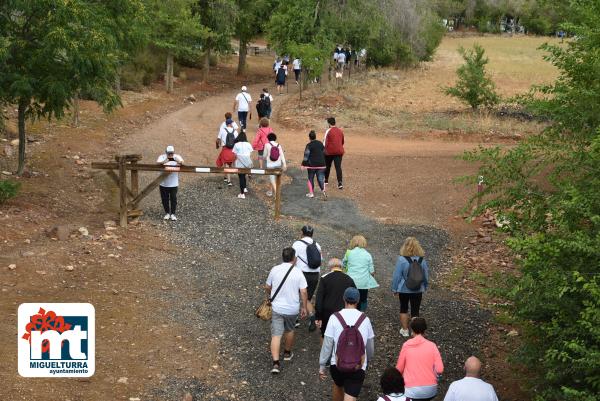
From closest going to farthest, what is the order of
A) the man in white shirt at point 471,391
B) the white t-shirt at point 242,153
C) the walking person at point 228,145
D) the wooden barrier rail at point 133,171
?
the man in white shirt at point 471,391 < the wooden barrier rail at point 133,171 < the white t-shirt at point 242,153 < the walking person at point 228,145

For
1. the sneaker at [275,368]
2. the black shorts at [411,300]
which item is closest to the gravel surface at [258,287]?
the sneaker at [275,368]

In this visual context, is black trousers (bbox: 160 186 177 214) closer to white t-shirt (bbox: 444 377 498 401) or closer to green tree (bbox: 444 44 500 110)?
white t-shirt (bbox: 444 377 498 401)

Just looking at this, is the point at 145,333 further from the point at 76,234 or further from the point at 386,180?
the point at 386,180

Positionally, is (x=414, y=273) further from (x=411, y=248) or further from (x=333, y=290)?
(x=333, y=290)

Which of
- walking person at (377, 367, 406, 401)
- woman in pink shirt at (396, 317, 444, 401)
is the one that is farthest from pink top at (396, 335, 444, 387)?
walking person at (377, 367, 406, 401)

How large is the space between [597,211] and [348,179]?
1162cm

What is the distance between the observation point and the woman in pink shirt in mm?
6930

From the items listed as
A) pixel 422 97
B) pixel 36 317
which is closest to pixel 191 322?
pixel 36 317

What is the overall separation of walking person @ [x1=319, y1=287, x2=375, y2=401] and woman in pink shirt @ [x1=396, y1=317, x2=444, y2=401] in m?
0.42

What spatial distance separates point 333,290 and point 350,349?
1281 mm

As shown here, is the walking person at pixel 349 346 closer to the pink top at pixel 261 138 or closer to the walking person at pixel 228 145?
the walking person at pixel 228 145

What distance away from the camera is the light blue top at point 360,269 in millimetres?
9188

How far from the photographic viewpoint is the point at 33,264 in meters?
10.9

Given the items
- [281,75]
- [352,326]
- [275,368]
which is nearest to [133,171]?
[275,368]
